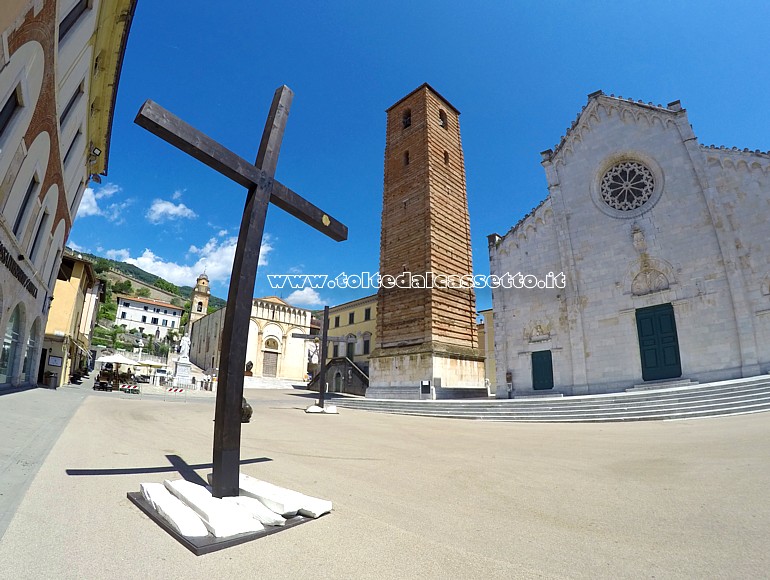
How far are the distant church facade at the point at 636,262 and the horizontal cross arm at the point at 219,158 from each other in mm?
16520

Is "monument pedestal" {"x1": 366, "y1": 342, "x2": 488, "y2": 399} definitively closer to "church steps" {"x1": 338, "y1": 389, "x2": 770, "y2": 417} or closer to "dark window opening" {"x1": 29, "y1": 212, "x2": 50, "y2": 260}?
"church steps" {"x1": 338, "y1": 389, "x2": 770, "y2": 417}

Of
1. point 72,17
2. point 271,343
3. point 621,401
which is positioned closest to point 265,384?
point 271,343

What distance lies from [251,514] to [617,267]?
18831 mm

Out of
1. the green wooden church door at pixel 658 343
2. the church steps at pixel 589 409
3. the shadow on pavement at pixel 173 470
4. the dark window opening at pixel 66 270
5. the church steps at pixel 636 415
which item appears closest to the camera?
the shadow on pavement at pixel 173 470

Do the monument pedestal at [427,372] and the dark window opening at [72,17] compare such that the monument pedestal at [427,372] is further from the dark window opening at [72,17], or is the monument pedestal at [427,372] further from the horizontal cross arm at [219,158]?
the dark window opening at [72,17]

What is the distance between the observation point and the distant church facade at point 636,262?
1449 cm

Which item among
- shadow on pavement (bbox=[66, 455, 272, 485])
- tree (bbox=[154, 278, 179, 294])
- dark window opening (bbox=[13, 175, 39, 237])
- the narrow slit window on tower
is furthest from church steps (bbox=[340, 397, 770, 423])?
tree (bbox=[154, 278, 179, 294])

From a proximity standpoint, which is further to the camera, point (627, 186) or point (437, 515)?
point (627, 186)

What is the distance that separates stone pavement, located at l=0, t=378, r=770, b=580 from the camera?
212 centimetres

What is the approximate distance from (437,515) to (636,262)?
17815mm

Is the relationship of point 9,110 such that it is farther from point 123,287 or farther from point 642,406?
point 123,287

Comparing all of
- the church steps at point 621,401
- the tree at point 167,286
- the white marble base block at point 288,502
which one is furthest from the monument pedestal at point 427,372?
the tree at point 167,286

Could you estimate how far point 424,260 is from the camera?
22906mm

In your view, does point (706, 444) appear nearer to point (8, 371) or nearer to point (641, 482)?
point (641, 482)
